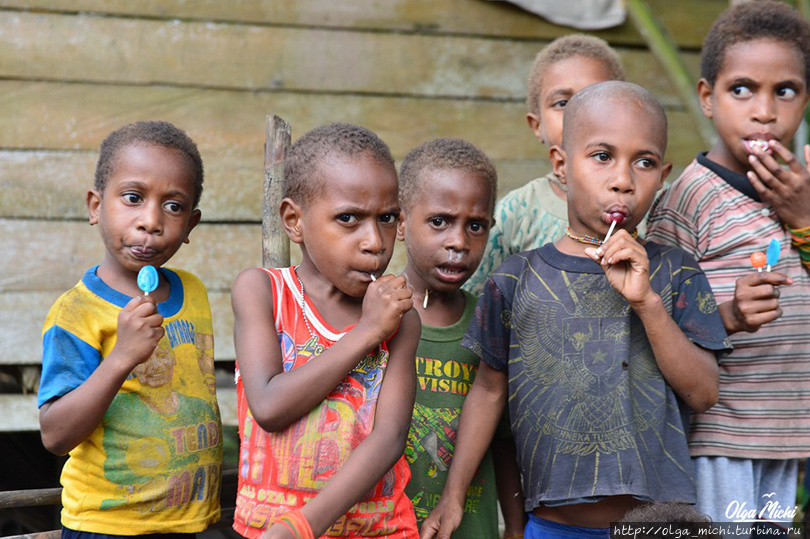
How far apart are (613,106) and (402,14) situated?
2163 millimetres

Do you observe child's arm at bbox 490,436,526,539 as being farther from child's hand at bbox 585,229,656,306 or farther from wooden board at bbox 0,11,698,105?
wooden board at bbox 0,11,698,105

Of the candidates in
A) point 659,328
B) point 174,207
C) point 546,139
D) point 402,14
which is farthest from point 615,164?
point 402,14

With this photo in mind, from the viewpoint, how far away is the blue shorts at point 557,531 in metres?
2.39

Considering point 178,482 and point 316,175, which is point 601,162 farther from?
point 178,482

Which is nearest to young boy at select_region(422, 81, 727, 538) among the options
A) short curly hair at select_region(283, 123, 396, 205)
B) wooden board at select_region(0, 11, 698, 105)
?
short curly hair at select_region(283, 123, 396, 205)

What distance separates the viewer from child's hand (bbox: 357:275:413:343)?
7.08 ft

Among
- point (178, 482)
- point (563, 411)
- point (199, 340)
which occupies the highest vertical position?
point (199, 340)

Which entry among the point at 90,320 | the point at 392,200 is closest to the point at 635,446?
Result: the point at 392,200

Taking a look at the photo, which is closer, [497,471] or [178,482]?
[178,482]

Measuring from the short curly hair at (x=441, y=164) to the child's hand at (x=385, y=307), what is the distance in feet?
2.55

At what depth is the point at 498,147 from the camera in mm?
4469

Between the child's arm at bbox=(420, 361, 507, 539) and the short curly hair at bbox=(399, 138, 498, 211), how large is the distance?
63cm

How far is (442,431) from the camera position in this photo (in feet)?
8.80

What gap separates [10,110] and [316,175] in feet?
7.18
